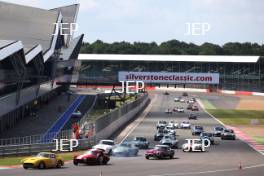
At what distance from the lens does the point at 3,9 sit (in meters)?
136

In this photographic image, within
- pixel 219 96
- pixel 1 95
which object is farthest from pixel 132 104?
pixel 219 96

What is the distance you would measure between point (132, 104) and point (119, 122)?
21.4 m

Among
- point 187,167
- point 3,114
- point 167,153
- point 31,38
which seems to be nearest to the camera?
point 187,167

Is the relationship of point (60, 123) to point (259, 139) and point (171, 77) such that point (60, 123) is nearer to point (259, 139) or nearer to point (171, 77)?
point (171, 77)

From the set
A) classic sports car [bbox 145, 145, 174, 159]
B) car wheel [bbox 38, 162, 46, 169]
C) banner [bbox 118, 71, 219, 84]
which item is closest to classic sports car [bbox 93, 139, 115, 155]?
classic sports car [bbox 145, 145, 174, 159]

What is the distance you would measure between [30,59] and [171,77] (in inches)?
896

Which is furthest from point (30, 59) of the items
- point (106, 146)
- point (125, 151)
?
point (125, 151)

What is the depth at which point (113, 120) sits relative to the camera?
260ft

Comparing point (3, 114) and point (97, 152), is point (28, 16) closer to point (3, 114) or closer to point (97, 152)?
point (3, 114)

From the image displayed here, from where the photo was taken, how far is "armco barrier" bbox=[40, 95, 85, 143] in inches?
2376

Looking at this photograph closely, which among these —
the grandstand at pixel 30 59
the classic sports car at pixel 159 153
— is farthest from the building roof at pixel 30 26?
the classic sports car at pixel 159 153

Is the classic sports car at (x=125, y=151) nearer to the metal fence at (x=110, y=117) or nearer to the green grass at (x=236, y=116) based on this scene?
the metal fence at (x=110, y=117)

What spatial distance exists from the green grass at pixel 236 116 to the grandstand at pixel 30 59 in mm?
27612

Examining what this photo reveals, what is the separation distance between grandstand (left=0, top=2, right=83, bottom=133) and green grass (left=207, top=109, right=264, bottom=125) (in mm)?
27612
